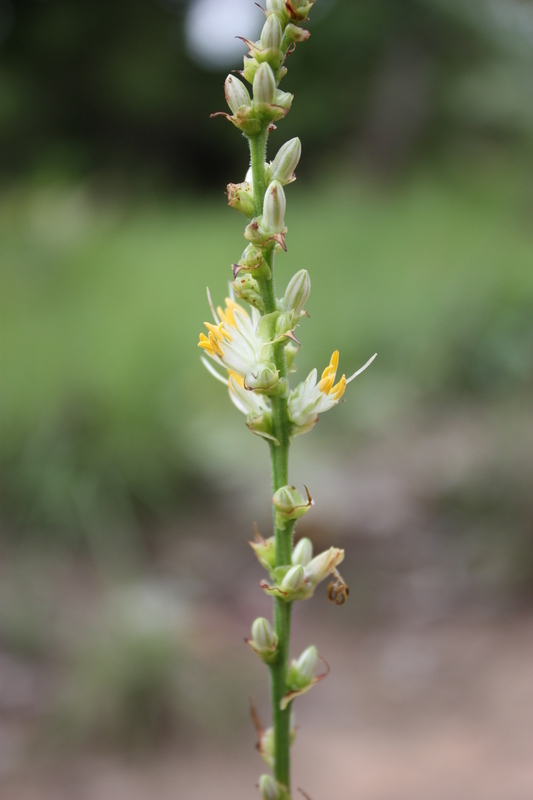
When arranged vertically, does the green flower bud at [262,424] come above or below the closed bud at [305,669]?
above

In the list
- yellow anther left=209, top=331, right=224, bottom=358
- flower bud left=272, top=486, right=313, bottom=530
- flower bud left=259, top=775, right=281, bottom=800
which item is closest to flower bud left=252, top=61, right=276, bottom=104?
yellow anther left=209, top=331, right=224, bottom=358

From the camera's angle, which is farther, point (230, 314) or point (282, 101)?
point (230, 314)

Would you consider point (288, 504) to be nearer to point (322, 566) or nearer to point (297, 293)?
point (322, 566)

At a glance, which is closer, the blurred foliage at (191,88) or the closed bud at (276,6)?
the closed bud at (276,6)

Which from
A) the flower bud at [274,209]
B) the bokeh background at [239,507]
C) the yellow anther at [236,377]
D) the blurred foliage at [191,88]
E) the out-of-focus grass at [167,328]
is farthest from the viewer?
the blurred foliage at [191,88]

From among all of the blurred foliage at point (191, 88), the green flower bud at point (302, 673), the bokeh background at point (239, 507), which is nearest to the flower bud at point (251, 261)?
the green flower bud at point (302, 673)

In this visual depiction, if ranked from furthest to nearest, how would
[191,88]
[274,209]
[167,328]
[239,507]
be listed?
[191,88] → [167,328] → [239,507] → [274,209]

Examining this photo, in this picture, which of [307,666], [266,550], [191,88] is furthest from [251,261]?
[191,88]

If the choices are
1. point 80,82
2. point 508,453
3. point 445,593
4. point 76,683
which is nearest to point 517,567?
point 445,593

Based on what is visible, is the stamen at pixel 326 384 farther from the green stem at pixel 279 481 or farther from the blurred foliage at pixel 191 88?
the blurred foliage at pixel 191 88
